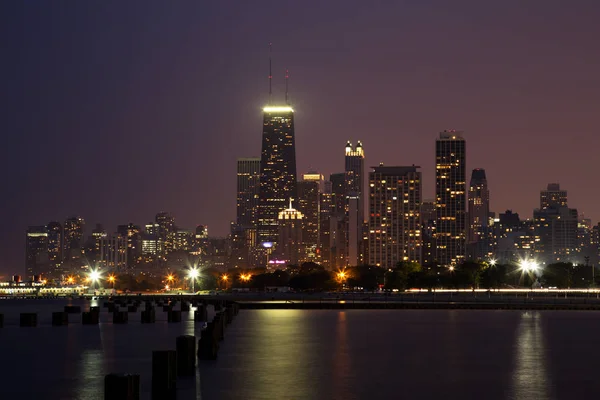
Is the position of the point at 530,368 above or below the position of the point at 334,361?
below

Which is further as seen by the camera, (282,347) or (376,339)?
(376,339)

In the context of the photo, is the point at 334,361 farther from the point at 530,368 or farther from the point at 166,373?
the point at 166,373

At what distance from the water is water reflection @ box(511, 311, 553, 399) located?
60 millimetres

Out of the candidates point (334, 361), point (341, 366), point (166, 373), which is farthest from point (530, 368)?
point (166, 373)

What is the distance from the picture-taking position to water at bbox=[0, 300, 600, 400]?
1582 inches

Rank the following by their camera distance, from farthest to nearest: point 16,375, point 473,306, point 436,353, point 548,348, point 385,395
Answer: point 473,306 → point 548,348 → point 436,353 → point 16,375 → point 385,395

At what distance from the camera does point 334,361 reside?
52.5 metres

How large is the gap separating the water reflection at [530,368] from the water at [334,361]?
60mm

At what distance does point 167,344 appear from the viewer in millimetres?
66625

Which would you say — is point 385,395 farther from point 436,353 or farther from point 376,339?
point 376,339

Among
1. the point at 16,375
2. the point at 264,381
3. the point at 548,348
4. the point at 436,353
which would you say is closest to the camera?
the point at 264,381

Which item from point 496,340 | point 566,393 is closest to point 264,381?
point 566,393

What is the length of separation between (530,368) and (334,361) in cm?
1009

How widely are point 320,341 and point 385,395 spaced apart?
29478 millimetres
